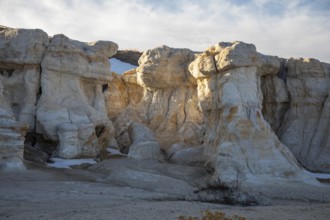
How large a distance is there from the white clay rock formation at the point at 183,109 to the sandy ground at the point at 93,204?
236 cm

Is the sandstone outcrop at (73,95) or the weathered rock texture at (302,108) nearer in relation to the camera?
the sandstone outcrop at (73,95)

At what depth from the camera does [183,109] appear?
21812mm

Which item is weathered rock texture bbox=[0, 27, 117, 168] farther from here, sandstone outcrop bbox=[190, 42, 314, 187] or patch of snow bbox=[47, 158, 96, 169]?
sandstone outcrop bbox=[190, 42, 314, 187]

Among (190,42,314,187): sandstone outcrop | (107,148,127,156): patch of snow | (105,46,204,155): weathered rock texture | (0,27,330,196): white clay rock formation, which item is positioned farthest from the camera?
(105,46,204,155): weathered rock texture

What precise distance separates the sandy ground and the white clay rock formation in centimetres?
236

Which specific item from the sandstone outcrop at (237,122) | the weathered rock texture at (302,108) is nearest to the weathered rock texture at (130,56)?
the weathered rock texture at (302,108)

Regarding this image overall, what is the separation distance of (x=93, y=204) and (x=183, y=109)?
1313cm

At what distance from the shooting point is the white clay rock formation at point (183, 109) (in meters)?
14.1

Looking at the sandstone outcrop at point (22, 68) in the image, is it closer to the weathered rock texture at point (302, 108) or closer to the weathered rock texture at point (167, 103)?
the weathered rock texture at point (167, 103)

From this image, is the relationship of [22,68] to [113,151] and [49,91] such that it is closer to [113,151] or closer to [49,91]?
[49,91]

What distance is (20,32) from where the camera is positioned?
18.1m

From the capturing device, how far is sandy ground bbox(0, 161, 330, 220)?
7832mm

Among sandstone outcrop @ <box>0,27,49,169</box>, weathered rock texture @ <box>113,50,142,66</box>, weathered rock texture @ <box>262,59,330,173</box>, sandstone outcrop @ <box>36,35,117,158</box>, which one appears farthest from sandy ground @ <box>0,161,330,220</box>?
weathered rock texture @ <box>113,50,142,66</box>

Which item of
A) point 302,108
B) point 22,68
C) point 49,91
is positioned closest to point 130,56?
point 22,68
